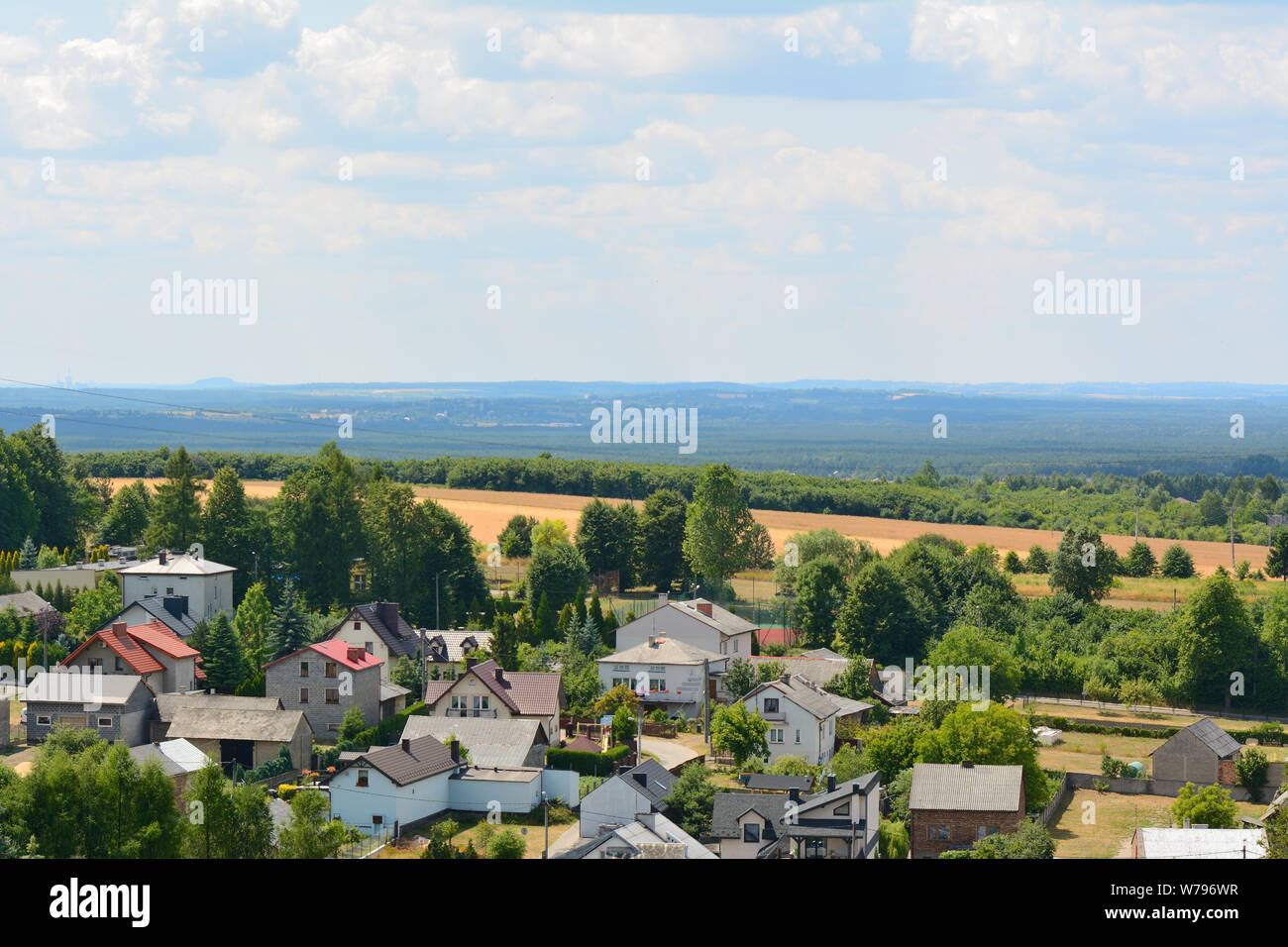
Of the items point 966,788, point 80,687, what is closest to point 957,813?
point 966,788

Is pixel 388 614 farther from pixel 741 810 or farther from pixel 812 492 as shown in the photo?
pixel 812 492

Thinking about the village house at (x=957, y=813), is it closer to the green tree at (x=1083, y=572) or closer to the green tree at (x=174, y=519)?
the green tree at (x=1083, y=572)

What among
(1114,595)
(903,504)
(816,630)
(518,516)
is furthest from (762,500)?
(816,630)

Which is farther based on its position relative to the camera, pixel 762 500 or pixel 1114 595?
pixel 762 500

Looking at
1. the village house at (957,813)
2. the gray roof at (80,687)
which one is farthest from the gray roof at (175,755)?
the village house at (957,813)
